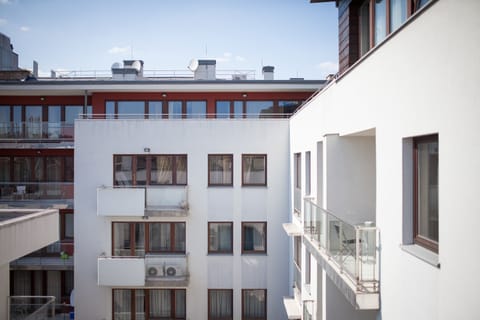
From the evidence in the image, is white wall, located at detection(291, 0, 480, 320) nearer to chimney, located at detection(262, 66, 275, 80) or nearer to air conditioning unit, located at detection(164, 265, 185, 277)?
air conditioning unit, located at detection(164, 265, 185, 277)

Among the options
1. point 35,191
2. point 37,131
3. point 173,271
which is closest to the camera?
point 173,271

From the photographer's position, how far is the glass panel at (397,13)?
5861 millimetres

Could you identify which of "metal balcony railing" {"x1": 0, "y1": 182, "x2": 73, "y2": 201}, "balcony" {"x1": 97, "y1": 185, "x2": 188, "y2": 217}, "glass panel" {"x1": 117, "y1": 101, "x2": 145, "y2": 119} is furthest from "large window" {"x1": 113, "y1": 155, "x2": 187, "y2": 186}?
"glass panel" {"x1": 117, "y1": 101, "x2": 145, "y2": 119}

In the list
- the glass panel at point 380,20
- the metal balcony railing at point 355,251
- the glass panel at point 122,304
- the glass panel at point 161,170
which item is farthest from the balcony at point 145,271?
the glass panel at point 380,20

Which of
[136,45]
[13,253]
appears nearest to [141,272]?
[13,253]

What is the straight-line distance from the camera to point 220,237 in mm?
14727

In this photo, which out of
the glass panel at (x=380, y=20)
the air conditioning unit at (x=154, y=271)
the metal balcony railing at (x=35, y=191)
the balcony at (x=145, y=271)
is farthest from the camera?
the metal balcony railing at (x=35, y=191)

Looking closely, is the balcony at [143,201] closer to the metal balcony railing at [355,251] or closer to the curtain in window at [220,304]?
the curtain in window at [220,304]

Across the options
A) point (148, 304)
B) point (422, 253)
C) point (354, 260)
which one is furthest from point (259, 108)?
point (422, 253)

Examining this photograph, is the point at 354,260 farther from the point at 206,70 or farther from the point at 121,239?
the point at 206,70

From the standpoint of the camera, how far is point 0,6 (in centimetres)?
2267

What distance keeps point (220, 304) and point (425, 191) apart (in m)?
11.7

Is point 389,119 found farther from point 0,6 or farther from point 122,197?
point 0,6

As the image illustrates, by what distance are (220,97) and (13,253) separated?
12.3 metres
